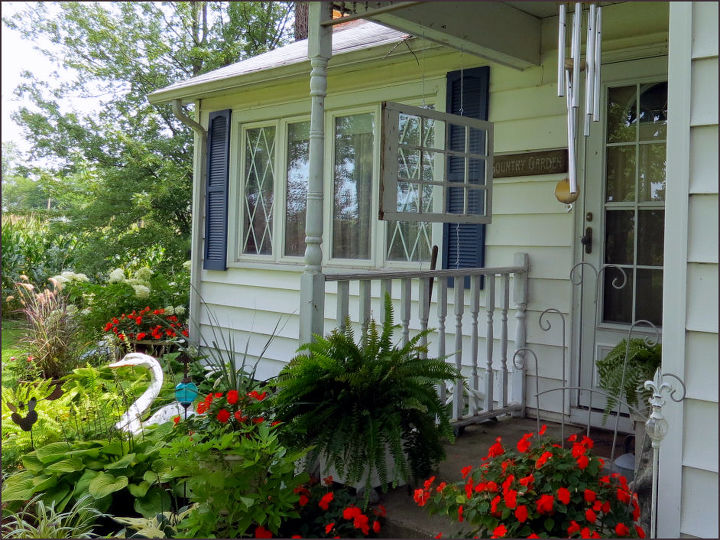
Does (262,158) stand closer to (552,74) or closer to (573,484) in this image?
(552,74)

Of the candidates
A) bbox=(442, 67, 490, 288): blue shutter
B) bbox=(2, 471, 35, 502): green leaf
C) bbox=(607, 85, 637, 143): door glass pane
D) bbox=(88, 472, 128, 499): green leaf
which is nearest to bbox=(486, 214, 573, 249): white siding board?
bbox=(442, 67, 490, 288): blue shutter

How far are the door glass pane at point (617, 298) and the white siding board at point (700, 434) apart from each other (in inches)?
80.0

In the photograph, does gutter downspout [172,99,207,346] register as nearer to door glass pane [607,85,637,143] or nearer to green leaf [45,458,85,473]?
green leaf [45,458,85,473]

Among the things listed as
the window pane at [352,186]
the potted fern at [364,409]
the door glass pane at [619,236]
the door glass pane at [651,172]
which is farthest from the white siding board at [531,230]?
the potted fern at [364,409]

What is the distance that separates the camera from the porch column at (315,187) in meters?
3.71

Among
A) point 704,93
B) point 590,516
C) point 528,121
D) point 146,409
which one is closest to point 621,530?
point 590,516

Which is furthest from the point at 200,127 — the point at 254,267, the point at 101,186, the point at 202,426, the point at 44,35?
the point at 44,35

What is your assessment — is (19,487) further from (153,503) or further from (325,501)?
(325,501)

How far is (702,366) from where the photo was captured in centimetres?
230

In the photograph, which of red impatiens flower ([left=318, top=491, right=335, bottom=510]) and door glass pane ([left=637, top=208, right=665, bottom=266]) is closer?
red impatiens flower ([left=318, top=491, right=335, bottom=510])

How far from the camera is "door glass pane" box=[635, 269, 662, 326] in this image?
4168 millimetres

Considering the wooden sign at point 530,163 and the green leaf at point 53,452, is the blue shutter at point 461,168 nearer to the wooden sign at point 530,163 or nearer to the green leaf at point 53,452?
the wooden sign at point 530,163

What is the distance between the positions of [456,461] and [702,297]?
183 centimetres

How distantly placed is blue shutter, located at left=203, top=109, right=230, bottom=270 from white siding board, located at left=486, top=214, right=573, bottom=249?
321 cm
